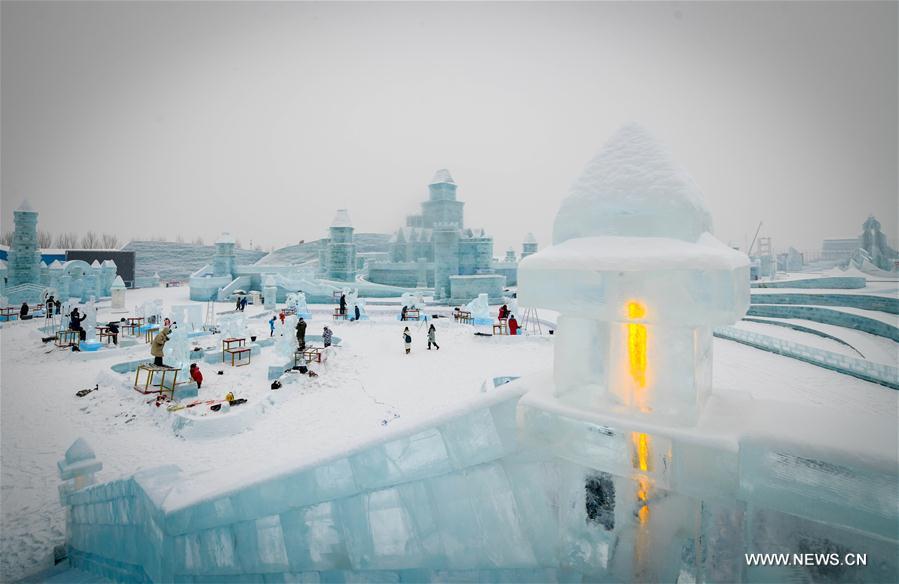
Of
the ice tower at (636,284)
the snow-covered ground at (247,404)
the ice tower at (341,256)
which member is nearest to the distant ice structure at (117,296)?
the snow-covered ground at (247,404)

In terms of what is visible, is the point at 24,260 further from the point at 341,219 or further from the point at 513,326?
the point at 513,326

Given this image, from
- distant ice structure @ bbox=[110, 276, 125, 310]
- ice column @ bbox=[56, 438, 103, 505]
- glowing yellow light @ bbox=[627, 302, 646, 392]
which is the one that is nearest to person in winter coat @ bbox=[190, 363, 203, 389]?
ice column @ bbox=[56, 438, 103, 505]

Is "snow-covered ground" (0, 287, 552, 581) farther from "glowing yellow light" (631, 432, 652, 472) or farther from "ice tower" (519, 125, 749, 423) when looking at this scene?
"glowing yellow light" (631, 432, 652, 472)

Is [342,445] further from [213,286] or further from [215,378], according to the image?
[213,286]

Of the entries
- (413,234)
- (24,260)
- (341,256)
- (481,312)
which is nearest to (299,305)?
(481,312)

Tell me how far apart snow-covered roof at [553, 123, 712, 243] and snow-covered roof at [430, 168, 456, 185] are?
36.5 m

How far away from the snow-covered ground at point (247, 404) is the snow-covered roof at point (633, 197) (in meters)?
1.17

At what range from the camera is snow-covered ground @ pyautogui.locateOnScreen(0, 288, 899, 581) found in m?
6.19

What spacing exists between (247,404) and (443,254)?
19111 millimetres

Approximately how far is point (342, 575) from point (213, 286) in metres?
31.4

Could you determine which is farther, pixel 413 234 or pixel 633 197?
pixel 413 234

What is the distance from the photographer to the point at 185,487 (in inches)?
147

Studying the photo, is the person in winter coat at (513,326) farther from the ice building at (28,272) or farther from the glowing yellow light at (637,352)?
the ice building at (28,272)

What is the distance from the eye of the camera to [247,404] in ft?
31.0
